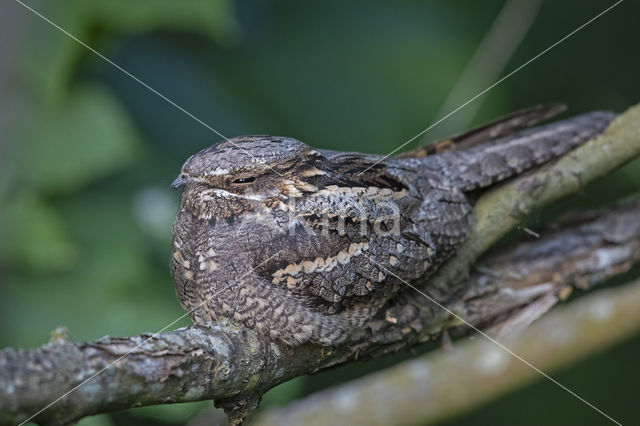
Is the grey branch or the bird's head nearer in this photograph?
the grey branch

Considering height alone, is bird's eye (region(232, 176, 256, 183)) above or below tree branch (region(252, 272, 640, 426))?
above

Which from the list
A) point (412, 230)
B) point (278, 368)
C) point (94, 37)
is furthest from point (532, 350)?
point (94, 37)

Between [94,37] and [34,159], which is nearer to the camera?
[34,159]

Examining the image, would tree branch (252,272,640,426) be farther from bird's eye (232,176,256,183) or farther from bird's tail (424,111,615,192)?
bird's eye (232,176,256,183)

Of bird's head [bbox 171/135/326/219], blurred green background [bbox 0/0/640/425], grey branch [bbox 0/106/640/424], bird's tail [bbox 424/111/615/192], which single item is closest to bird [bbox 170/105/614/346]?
bird's head [bbox 171/135/326/219]

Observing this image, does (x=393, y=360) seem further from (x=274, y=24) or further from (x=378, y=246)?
(x=274, y=24)

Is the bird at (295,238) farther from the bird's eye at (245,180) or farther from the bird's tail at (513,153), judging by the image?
the bird's tail at (513,153)

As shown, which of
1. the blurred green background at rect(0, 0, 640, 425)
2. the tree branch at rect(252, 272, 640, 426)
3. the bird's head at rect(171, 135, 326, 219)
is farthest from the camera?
the blurred green background at rect(0, 0, 640, 425)
